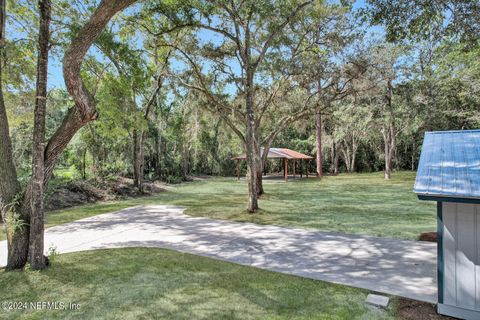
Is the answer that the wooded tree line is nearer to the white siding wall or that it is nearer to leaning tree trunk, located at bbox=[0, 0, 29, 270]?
leaning tree trunk, located at bbox=[0, 0, 29, 270]

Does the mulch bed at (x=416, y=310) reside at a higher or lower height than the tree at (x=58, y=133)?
lower

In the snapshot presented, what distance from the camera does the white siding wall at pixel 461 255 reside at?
2799 millimetres

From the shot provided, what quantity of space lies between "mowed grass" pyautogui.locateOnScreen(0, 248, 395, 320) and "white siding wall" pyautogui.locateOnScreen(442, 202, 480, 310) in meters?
0.63

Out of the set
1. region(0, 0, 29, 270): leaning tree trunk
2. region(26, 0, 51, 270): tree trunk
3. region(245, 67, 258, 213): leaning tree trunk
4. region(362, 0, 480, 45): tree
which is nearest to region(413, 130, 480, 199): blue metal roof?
region(362, 0, 480, 45): tree

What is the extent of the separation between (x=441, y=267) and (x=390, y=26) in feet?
15.7

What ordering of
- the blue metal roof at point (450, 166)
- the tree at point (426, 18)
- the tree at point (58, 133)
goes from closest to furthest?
the blue metal roof at point (450, 166)
the tree at point (58, 133)
the tree at point (426, 18)

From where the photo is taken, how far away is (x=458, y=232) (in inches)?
113

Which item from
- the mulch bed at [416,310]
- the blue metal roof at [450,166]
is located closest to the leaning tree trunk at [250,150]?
the blue metal roof at [450,166]

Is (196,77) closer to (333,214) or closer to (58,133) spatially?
(333,214)

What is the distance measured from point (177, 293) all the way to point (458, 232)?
10.2 feet

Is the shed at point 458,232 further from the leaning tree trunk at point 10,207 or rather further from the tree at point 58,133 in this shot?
the leaning tree trunk at point 10,207

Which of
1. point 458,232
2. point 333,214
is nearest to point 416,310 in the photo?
point 458,232

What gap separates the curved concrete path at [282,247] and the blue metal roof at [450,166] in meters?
1.36

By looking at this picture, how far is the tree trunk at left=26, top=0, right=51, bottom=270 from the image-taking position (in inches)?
149
